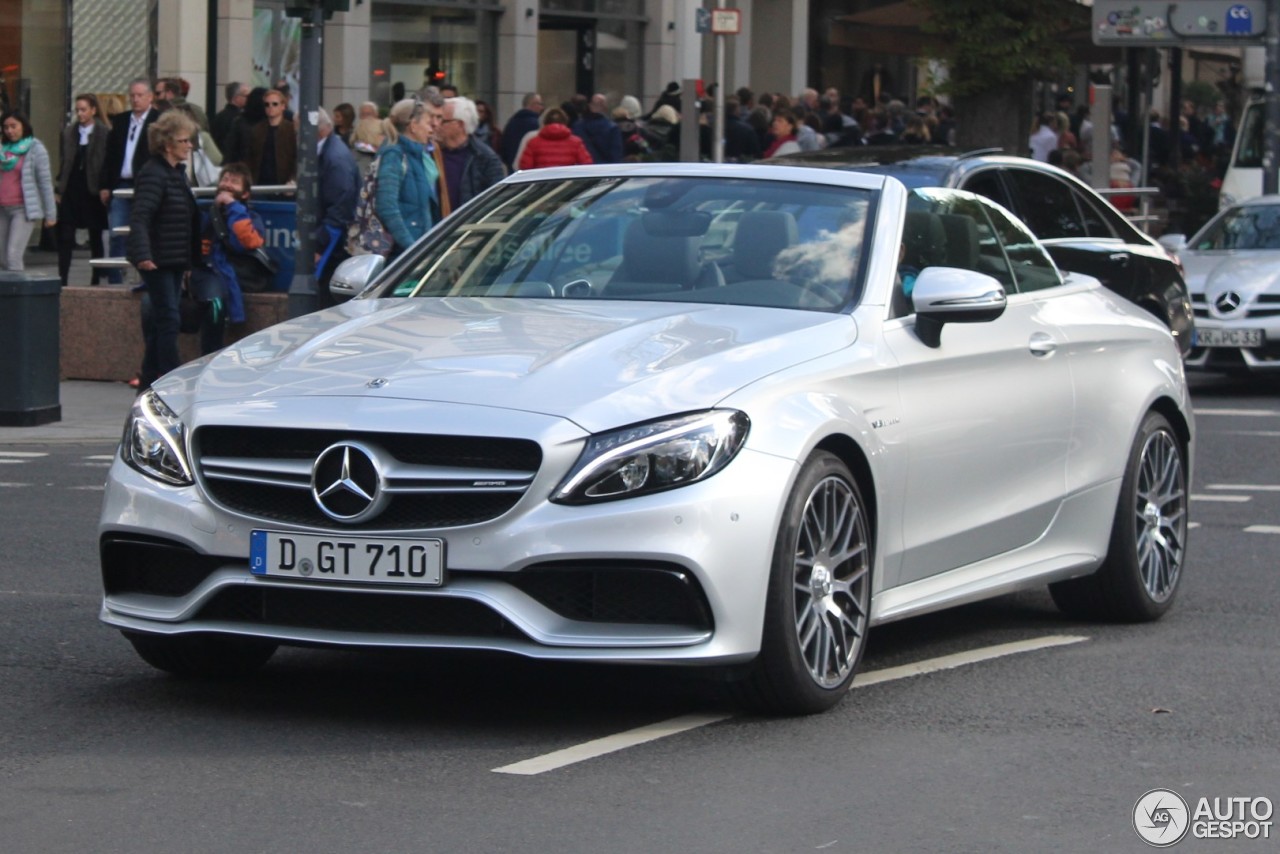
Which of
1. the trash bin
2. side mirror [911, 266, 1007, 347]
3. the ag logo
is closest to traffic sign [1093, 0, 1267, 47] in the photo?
the trash bin

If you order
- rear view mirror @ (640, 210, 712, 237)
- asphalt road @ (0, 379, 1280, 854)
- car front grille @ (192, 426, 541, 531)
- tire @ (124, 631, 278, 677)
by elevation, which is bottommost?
asphalt road @ (0, 379, 1280, 854)

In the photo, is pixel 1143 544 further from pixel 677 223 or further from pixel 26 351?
pixel 26 351

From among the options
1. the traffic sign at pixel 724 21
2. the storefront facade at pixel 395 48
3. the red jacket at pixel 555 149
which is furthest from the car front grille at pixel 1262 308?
the storefront facade at pixel 395 48

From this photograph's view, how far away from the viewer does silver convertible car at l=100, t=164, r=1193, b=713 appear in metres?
6.02

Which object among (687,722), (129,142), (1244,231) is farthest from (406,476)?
(129,142)

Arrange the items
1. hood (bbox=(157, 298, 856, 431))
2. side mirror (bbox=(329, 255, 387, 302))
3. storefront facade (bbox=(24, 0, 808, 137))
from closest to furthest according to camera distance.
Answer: hood (bbox=(157, 298, 856, 431)), side mirror (bbox=(329, 255, 387, 302)), storefront facade (bbox=(24, 0, 808, 137))

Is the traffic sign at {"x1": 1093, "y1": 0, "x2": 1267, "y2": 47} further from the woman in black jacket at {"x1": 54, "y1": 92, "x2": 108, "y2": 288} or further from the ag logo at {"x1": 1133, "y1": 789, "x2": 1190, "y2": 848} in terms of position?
the ag logo at {"x1": 1133, "y1": 789, "x2": 1190, "y2": 848}

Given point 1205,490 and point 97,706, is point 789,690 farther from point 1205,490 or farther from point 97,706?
point 1205,490

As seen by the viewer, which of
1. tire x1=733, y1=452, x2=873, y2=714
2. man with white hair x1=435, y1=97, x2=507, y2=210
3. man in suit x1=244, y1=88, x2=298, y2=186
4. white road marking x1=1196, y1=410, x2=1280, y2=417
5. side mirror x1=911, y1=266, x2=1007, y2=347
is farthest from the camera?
man in suit x1=244, y1=88, x2=298, y2=186

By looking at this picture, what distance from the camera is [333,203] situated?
16.8 metres

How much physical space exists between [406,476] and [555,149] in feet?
49.6

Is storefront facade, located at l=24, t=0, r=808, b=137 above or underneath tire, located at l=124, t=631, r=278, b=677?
above

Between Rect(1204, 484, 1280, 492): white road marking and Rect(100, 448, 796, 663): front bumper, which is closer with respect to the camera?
Rect(100, 448, 796, 663): front bumper

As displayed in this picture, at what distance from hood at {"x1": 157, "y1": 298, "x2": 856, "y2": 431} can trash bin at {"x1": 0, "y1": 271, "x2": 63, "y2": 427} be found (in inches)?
316
